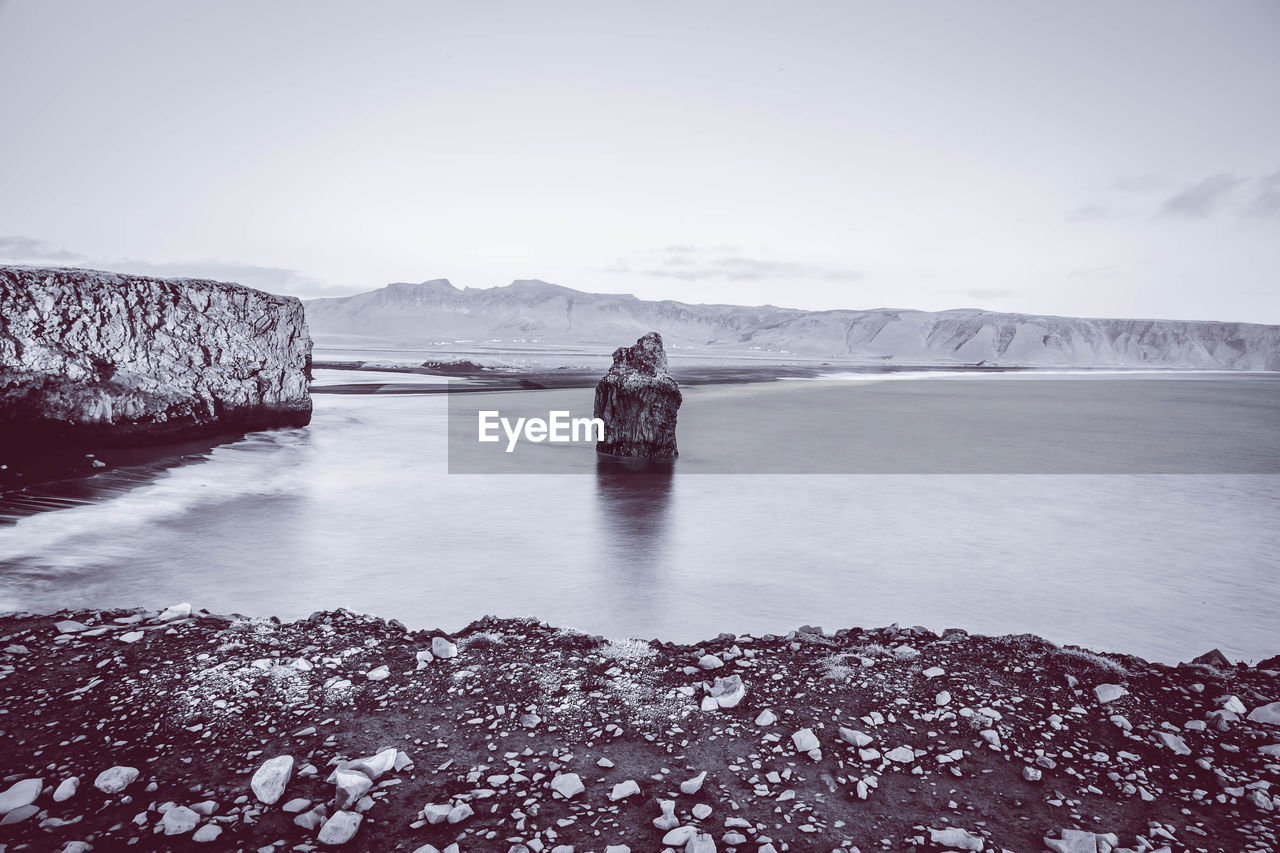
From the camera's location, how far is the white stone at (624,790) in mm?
2516

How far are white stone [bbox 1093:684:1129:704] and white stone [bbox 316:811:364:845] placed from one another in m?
3.31

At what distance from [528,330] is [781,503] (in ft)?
488

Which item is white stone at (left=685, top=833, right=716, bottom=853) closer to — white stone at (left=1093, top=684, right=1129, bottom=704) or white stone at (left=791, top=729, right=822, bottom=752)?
white stone at (left=791, top=729, right=822, bottom=752)

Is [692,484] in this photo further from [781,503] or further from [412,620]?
[412,620]

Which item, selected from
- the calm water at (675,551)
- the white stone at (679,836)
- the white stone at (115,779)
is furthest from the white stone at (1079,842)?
the white stone at (115,779)

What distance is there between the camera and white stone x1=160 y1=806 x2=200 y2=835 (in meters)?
2.24

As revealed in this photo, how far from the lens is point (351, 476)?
9.79 meters

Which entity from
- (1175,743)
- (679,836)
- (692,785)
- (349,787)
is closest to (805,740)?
(692,785)

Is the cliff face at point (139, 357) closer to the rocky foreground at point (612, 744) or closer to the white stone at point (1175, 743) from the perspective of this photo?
the rocky foreground at point (612, 744)

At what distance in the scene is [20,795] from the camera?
2.34 meters

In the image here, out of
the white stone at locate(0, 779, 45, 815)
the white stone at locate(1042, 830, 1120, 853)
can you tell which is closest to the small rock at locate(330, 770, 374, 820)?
the white stone at locate(0, 779, 45, 815)

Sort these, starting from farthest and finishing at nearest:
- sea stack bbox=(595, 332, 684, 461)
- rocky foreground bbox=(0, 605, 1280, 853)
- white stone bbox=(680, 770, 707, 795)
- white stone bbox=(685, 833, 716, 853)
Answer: sea stack bbox=(595, 332, 684, 461) → white stone bbox=(680, 770, 707, 795) → rocky foreground bbox=(0, 605, 1280, 853) → white stone bbox=(685, 833, 716, 853)

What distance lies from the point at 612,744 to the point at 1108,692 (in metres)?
2.41

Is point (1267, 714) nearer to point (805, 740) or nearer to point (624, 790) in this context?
point (805, 740)
